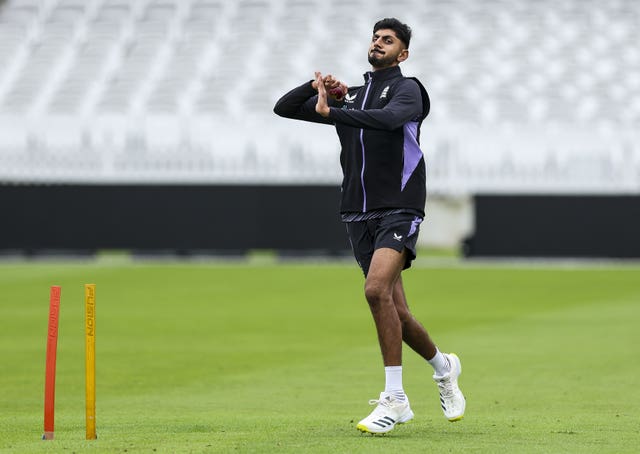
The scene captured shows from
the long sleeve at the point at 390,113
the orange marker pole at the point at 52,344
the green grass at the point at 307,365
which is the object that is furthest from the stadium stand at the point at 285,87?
the orange marker pole at the point at 52,344

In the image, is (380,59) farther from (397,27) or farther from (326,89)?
(326,89)

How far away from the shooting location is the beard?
7.44 m

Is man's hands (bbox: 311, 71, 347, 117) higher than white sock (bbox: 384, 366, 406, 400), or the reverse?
man's hands (bbox: 311, 71, 347, 117)

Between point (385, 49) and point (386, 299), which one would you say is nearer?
point (386, 299)

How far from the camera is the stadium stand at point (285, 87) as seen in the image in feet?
119

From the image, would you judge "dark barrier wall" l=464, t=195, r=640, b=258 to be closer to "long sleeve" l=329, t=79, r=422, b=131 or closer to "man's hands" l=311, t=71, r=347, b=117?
"man's hands" l=311, t=71, r=347, b=117

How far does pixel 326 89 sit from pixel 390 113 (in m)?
0.56

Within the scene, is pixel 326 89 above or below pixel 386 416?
above

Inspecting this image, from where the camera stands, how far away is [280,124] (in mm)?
38562

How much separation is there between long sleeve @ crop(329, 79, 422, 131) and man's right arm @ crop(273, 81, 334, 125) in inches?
21.9

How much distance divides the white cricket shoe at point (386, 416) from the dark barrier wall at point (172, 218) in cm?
2639

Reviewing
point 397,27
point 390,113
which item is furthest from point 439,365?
point 397,27

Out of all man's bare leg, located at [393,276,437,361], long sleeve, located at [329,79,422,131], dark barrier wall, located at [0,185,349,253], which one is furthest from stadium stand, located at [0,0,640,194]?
long sleeve, located at [329,79,422,131]

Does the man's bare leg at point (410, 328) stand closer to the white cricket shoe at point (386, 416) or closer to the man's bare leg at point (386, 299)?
the man's bare leg at point (386, 299)
